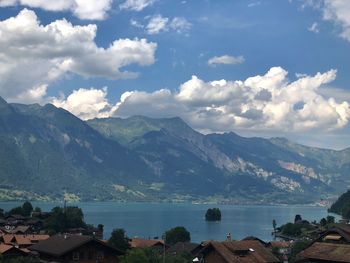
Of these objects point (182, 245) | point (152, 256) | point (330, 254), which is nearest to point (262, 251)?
point (330, 254)

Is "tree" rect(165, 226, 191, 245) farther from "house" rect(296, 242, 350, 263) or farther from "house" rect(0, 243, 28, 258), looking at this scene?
"house" rect(296, 242, 350, 263)

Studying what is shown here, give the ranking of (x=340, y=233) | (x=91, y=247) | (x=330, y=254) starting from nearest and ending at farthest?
(x=330, y=254) < (x=91, y=247) < (x=340, y=233)

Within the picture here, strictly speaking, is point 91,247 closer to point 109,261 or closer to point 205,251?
point 109,261

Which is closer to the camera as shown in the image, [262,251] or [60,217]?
[262,251]

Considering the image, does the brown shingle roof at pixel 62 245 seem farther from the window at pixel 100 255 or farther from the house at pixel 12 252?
the house at pixel 12 252

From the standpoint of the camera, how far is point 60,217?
174 meters

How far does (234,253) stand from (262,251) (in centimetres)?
569

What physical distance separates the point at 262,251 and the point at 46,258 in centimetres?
3243

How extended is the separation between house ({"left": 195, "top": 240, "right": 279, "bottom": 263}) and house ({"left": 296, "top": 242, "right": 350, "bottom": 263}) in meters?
5.64

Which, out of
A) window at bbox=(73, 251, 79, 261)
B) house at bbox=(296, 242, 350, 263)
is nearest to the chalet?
house at bbox=(296, 242, 350, 263)

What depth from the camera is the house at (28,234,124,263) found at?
74812 mm

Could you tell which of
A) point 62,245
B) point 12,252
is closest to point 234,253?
point 62,245

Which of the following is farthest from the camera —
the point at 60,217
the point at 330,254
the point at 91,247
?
the point at 60,217

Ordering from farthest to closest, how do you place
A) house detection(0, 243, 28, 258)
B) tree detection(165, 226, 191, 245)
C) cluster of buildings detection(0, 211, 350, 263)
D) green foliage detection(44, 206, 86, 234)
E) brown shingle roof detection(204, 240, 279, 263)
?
green foliage detection(44, 206, 86, 234) → tree detection(165, 226, 191, 245) → house detection(0, 243, 28, 258) → brown shingle roof detection(204, 240, 279, 263) → cluster of buildings detection(0, 211, 350, 263)
